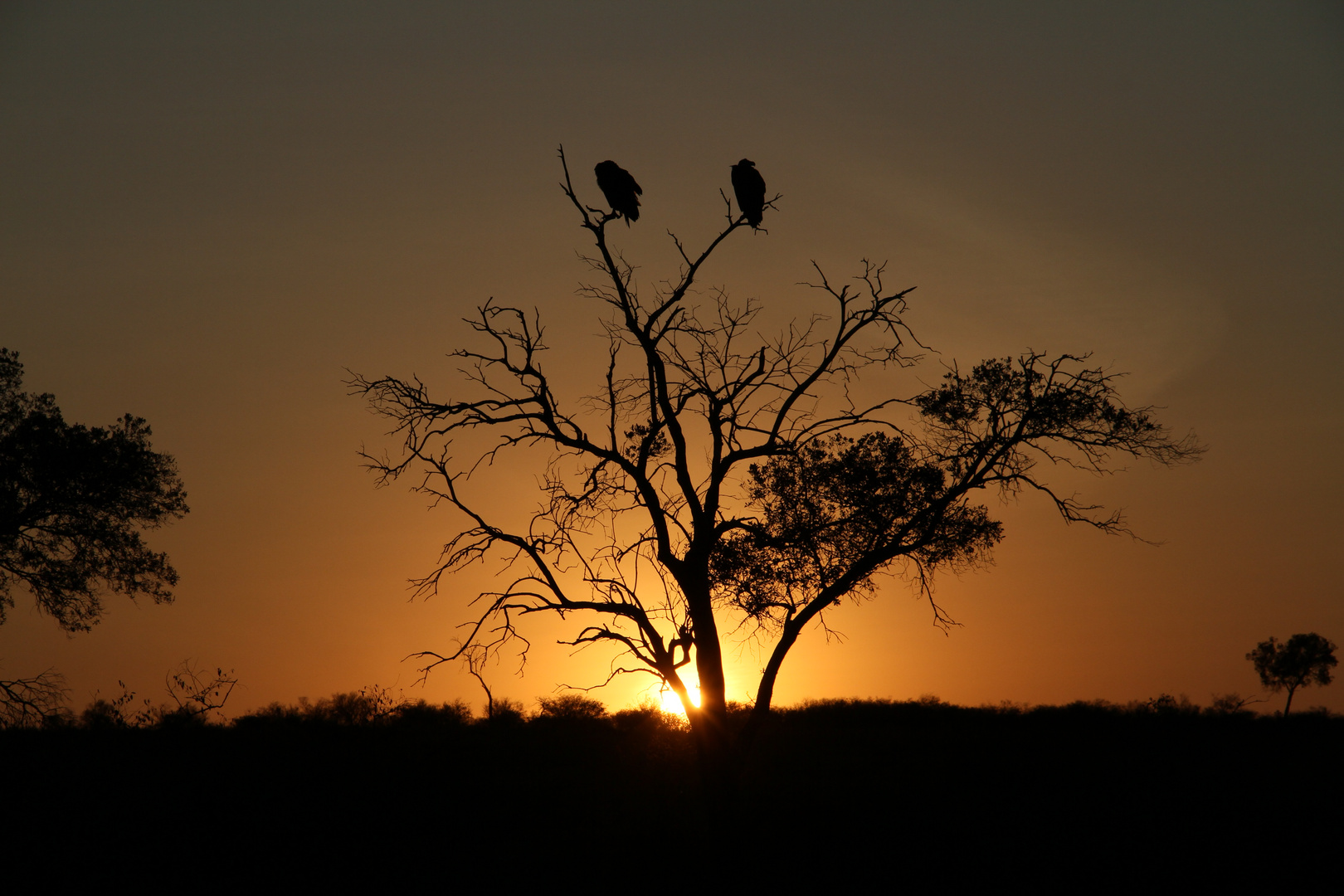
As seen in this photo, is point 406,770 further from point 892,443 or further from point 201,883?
point 892,443

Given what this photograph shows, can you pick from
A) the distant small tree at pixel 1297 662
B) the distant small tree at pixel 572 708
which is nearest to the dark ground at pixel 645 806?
the distant small tree at pixel 572 708

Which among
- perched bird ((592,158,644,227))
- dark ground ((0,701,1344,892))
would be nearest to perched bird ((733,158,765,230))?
perched bird ((592,158,644,227))

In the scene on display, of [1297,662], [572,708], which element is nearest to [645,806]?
[572,708]

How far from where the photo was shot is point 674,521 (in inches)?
581

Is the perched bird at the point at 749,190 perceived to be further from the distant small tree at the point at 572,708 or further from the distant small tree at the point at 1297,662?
the distant small tree at the point at 1297,662

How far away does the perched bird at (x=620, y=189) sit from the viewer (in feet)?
51.1

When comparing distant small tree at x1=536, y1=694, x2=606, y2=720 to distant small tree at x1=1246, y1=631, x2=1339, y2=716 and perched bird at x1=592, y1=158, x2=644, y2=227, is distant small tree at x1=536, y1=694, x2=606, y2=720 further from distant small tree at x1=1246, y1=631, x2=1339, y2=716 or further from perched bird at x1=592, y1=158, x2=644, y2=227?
distant small tree at x1=1246, y1=631, x2=1339, y2=716

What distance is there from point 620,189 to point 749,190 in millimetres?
2125

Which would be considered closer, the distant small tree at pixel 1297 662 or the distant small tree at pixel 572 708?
the distant small tree at pixel 572 708

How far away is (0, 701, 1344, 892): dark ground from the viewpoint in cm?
1490

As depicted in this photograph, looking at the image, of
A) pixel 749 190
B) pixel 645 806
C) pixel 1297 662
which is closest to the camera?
pixel 749 190

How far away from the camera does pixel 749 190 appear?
15.5 metres

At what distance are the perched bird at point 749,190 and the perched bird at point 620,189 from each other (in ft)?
5.48

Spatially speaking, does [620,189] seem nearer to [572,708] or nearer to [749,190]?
[749,190]
